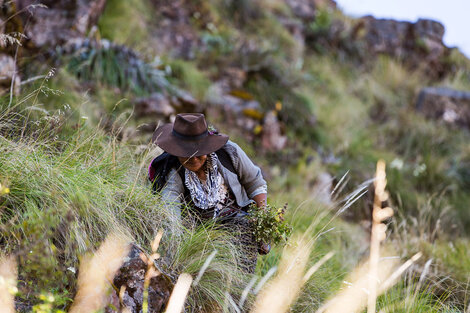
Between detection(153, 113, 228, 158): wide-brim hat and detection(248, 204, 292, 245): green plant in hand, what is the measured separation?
0.53 meters

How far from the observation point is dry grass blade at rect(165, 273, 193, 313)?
237 cm

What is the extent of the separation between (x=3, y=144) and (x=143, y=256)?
3.89 ft

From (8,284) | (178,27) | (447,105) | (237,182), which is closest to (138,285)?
(8,284)

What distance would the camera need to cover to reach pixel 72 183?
2.73 m

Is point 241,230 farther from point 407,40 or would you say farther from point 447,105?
point 407,40

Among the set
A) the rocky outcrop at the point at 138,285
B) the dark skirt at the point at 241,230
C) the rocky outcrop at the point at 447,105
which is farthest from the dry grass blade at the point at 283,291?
the rocky outcrop at the point at 447,105

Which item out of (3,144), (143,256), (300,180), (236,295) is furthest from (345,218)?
(3,144)

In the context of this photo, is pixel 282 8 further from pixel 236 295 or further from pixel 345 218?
pixel 236 295

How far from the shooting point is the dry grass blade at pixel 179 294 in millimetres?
2369

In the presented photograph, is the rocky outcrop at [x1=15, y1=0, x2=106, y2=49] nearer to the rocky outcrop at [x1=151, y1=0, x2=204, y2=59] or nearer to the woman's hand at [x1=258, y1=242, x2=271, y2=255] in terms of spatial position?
the rocky outcrop at [x1=151, y1=0, x2=204, y2=59]

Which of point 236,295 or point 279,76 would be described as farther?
point 279,76

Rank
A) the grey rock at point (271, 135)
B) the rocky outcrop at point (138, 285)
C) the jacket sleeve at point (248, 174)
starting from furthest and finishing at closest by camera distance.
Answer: the grey rock at point (271, 135) < the jacket sleeve at point (248, 174) < the rocky outcrop at point (138, 285)

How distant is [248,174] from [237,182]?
0.10 m

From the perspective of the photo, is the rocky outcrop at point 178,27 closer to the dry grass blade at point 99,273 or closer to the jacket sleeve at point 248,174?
the jacket sleeve at point 248,174
